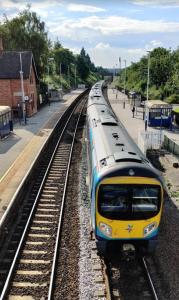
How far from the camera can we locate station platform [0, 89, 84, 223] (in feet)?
58.8

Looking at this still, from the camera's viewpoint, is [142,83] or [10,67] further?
[142,83]

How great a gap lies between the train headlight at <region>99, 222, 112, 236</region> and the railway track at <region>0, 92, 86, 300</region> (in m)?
2.07

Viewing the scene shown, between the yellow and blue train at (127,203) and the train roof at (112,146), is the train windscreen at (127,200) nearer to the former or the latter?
the yellow and blue train at (127,203)

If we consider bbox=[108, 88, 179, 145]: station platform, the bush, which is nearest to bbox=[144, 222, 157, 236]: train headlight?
bbox=[108, 88, 179, 145]: station platform

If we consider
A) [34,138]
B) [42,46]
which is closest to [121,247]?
[34,138]

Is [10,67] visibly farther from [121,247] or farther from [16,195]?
[121,247]

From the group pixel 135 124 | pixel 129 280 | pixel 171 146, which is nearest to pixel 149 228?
pixel 129 280

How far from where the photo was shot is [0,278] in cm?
1102

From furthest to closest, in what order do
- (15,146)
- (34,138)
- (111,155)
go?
1. (34,138)
2. (15,146)
3. (111,155)

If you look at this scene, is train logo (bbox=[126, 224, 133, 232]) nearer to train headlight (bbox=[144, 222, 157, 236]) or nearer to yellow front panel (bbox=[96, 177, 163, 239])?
yellow front panel (bbox=[96, 177, 163, 239])

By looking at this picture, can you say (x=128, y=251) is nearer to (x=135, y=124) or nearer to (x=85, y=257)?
(x=85, y=257)

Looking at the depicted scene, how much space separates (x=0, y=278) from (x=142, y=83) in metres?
66.4

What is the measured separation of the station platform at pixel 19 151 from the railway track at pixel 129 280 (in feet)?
16.6

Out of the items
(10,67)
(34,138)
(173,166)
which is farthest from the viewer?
(10,67)
